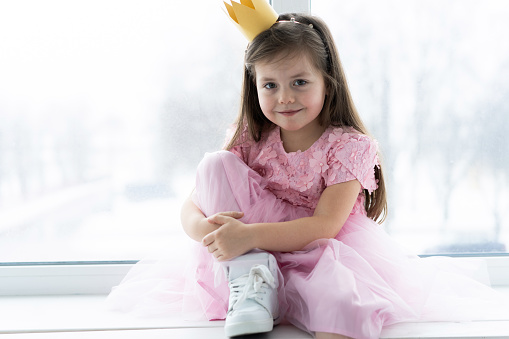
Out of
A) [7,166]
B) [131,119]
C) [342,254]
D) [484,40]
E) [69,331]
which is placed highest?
[484,40]

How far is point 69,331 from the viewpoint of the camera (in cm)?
104

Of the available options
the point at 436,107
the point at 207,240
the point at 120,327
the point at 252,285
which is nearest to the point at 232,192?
the point at 207,240

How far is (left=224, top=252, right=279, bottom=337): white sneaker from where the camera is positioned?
0.92m

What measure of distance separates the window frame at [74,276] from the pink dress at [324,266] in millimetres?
148

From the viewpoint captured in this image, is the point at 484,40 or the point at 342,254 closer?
the point at 342,254

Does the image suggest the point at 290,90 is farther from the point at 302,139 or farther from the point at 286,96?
the point at 302,139

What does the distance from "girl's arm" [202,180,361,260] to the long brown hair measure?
161 mm

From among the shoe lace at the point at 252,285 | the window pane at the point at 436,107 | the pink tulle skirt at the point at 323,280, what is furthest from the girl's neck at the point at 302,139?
the shoe lace at the point at 252,285

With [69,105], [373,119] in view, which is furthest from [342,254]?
[69,105]

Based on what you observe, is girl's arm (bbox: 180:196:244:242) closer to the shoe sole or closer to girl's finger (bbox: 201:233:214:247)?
girl's finger (bbox: 201:233:214:247)

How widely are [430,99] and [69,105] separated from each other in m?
0.93

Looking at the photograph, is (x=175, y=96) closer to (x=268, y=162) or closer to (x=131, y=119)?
(x=131, y=119)

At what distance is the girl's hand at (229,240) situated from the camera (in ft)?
3.41

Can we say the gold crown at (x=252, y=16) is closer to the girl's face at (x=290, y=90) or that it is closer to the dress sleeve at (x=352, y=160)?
the girl's face at (x=290, y=90)
